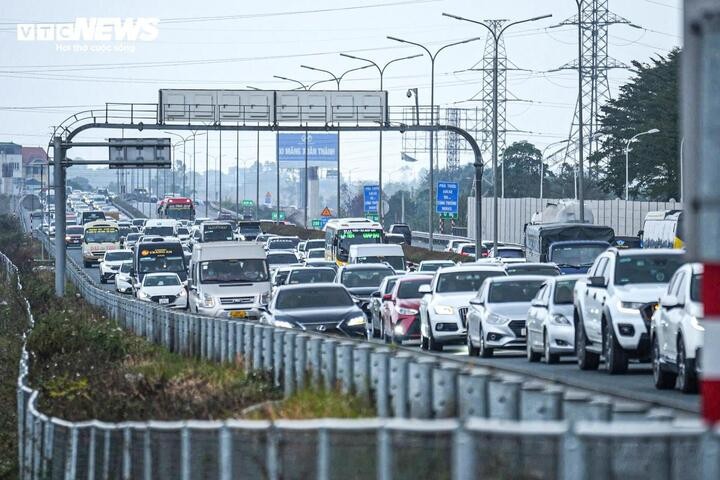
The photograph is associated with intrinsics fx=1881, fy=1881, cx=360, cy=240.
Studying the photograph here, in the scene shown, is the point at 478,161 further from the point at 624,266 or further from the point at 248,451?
the point at 248,451

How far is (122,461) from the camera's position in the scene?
512 inches

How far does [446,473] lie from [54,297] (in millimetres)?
47095

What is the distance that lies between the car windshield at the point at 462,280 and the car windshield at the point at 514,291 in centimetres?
335

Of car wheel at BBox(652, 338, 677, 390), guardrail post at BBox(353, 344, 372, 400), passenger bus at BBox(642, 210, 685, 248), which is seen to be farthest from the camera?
passenger bus at BBox(642, 210, 685, 248)

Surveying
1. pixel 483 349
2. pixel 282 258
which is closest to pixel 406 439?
pixel 483 349

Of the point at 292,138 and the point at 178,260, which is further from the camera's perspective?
the point at 292,138

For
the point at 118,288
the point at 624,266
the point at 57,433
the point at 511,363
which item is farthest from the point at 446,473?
the point at 118,288

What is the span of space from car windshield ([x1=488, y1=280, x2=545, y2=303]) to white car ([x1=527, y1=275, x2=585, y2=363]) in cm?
219

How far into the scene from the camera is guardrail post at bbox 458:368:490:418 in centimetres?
1220

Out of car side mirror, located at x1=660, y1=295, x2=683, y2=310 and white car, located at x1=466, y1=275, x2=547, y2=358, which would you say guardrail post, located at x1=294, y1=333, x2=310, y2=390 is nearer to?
car side mirror, located at x1=660, y1=295, x2=683, y2=310

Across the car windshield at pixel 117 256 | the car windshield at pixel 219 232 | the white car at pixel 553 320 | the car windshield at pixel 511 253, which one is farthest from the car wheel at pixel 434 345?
the car windshield at pixel 219 232

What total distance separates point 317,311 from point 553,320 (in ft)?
23.1

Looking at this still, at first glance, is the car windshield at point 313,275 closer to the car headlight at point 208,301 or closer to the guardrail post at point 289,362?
the car headlight at point 208,301

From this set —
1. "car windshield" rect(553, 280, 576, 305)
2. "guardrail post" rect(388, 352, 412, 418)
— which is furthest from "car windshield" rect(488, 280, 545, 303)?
"guardrail post" rect(388, 352, 412, 418)
